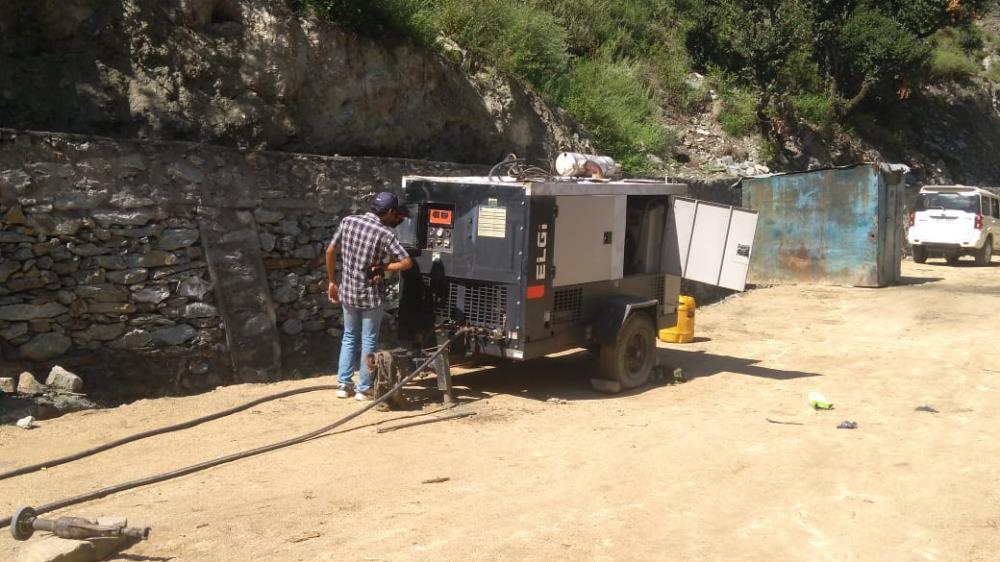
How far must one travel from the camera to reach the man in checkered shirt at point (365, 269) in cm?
848

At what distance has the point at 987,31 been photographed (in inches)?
1769

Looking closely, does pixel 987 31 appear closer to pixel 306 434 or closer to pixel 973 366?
pixel 973 366

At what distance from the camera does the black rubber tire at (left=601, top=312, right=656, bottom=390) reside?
30.6 feet

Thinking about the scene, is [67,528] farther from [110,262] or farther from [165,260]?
[165,260]

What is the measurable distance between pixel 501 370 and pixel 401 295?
5.80ft

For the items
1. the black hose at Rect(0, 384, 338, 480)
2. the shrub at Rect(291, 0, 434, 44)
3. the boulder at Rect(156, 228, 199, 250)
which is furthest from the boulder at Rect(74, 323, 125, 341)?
the shrub at Rect(291, 0, 434, 44)

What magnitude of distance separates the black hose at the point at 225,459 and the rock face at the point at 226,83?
2.73m

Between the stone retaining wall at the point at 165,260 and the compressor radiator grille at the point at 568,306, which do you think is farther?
the compressor radiator grille at the point at 568,306

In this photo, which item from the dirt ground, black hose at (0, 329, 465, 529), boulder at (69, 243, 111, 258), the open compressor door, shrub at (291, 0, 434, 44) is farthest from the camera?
shrub at (291, 0, 434, 44)

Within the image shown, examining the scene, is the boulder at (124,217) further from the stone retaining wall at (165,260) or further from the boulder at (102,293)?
the boulder at (102,293)

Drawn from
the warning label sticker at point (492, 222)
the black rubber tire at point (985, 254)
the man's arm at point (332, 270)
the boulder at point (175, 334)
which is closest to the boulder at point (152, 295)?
the boulder at point (175, 334)

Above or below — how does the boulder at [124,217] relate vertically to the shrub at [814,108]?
below

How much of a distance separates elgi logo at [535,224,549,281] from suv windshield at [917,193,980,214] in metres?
18.5

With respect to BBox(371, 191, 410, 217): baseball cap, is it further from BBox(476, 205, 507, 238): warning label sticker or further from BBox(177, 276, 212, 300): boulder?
BBox(177, 276, 212, 300): boulder
